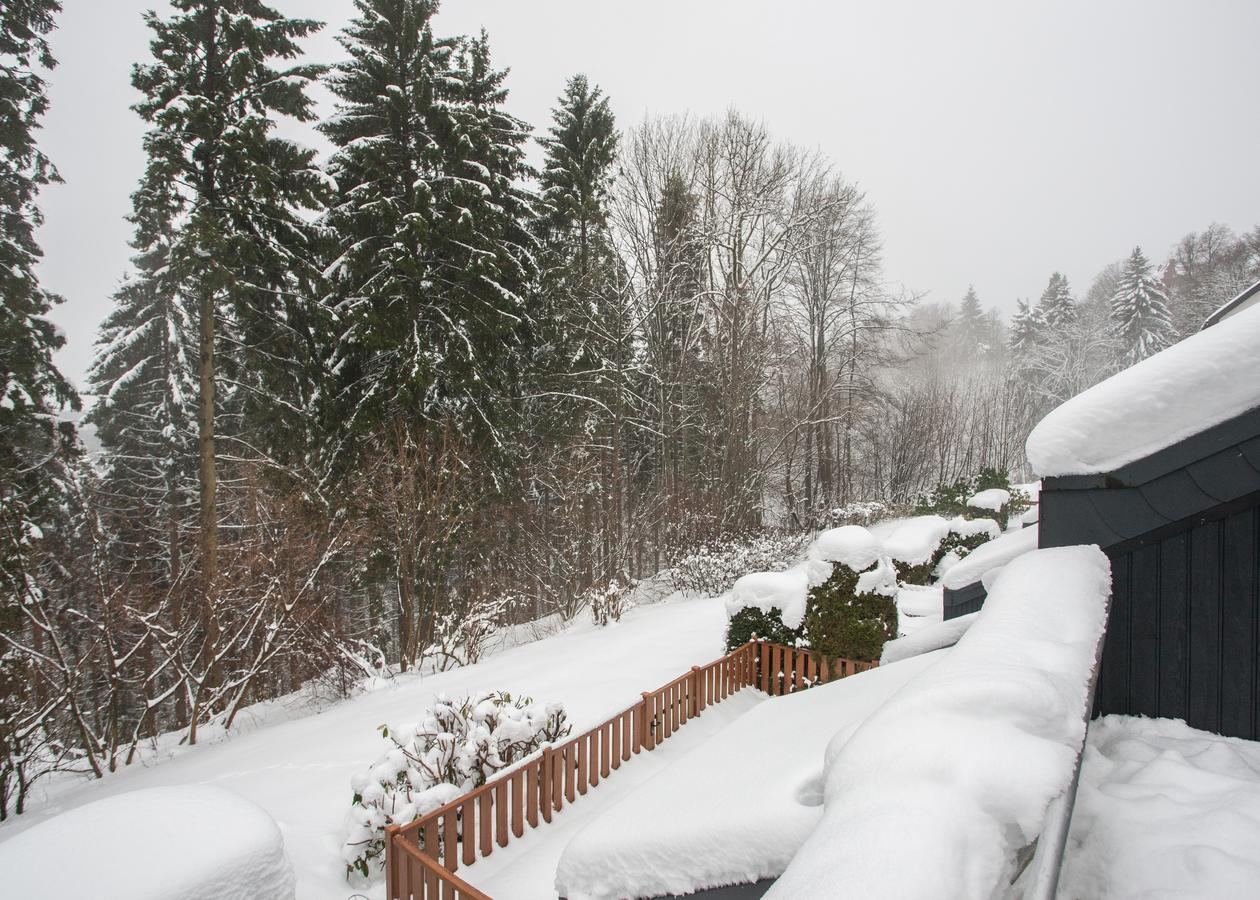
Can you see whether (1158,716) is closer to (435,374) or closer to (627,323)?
(435,374)

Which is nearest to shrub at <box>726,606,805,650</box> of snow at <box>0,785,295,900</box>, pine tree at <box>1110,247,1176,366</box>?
snow at <box>0,785,295,900</box>

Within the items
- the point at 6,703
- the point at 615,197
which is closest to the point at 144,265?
the point at 615,197

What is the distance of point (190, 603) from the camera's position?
9359 millimetres

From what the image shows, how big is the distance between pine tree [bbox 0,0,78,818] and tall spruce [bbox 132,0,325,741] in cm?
138

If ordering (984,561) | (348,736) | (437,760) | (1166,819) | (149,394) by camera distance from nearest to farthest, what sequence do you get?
1. (1166,819)
2. (437,760)
3. (984,561)
4. (348,736)
5. (149,394)

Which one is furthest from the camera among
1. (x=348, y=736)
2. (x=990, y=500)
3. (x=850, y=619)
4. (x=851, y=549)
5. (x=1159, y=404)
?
(x=990, y=500)

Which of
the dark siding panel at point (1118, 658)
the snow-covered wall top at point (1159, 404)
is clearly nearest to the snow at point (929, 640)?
the dark siding panel at point (1118, 658)

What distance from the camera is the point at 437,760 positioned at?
14.6ft

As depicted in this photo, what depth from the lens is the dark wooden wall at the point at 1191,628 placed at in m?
2.40

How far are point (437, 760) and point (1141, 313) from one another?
40.4 meters

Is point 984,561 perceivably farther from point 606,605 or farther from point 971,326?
point 971,326

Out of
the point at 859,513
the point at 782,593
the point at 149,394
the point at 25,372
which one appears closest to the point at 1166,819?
the point at 782,593

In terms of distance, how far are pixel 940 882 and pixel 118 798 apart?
3.71 m

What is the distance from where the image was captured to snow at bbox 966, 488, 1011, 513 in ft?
52.2
